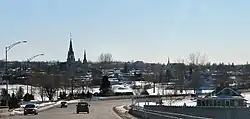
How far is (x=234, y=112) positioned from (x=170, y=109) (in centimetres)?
1190

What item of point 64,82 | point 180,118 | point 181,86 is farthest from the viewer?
point 181,86

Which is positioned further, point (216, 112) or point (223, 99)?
point (223, 99)

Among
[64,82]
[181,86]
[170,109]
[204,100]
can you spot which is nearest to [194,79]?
[181,86]

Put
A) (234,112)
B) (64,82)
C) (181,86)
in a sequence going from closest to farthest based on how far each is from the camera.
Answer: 1. (234,112)
2. (64,82)
3. (181,86)

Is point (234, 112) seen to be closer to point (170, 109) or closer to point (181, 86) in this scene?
point (170, 109)

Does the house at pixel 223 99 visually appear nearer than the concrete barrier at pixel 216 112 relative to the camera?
No

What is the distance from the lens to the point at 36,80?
496 feet

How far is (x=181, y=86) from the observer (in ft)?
655

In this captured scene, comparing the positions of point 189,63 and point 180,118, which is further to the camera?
point 189,63

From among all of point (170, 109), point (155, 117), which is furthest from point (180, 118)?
point (170, 109)

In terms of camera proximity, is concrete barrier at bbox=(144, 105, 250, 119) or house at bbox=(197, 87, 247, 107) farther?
house at bbox=(197, 87, 247, 107)

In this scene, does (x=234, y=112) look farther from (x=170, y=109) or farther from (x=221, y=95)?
(x=221, y=95)

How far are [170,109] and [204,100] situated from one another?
4063cm

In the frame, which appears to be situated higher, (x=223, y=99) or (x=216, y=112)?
(x=223, y=99)
